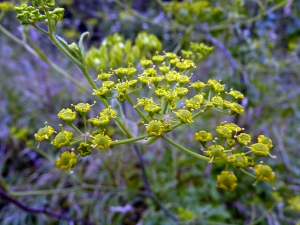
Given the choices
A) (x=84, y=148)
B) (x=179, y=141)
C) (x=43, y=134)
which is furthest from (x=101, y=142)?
(x=179, y=141)

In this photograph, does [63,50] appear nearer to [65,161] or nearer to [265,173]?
[65,161]

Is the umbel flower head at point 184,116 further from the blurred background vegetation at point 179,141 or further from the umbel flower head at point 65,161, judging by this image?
the blurred background vegetation at point 179,141

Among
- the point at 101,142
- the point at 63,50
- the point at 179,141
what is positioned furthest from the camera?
the point at 179,141

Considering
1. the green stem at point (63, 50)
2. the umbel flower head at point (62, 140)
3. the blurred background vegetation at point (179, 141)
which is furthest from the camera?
the blurred background vegetation at point (179, 141)

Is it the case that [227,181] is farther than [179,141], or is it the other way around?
[179,141]

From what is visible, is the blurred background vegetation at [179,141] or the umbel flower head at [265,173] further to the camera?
the blurred background vegetation at [179,141]

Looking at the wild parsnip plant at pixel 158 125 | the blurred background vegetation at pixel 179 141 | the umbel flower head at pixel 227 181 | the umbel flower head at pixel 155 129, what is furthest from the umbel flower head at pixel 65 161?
the blurred background vegetation at pixel 179 141

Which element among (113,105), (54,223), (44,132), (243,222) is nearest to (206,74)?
(243,222)

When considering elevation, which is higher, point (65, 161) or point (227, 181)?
point (65, 161)
